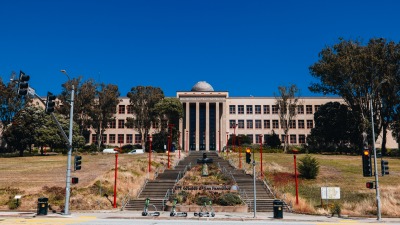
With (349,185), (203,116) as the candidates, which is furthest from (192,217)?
(203,116)

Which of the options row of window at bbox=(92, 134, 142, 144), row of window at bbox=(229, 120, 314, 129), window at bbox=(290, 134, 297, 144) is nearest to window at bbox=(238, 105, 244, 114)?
row of window at bbox=(229, 120, 314, 129)

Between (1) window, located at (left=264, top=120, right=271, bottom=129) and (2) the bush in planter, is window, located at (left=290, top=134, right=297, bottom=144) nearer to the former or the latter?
(1) window, located at (left=264, top=120, right=271, bottom=129)

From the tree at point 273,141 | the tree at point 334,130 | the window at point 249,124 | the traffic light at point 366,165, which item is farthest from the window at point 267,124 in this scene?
the traffic light at point 366,165

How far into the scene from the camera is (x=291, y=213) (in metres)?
29.5

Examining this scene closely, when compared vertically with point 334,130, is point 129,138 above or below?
below

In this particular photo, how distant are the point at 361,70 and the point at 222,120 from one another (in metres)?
38.8

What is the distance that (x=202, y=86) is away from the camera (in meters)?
98.8

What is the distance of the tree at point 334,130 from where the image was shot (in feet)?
246

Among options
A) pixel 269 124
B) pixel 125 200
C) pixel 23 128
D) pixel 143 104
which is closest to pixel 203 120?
pixel 269 124

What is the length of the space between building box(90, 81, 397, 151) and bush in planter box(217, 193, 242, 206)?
2314 inches

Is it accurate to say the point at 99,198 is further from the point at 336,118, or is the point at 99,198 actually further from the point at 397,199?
the point at 336,118

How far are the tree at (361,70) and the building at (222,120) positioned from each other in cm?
2822

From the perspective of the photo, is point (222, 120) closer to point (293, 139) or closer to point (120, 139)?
point (293, 139)

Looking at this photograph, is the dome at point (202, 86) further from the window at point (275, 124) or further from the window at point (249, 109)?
the window at point (275, 124)
